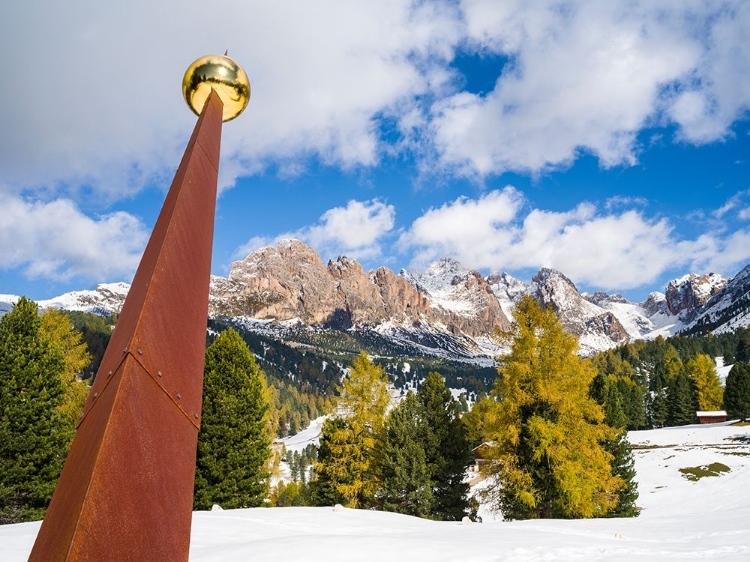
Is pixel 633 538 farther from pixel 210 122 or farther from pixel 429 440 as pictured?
pixel 429 440

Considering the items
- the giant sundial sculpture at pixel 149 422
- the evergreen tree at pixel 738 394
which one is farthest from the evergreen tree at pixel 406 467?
the evergreen tree at pixel 738 394

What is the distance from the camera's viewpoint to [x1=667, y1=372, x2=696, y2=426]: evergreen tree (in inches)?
2662

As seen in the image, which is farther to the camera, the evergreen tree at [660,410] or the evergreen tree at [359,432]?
the evergreen tree at [660,410]

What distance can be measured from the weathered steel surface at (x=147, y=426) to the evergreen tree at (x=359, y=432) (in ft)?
61.8

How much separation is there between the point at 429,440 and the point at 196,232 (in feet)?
61.0

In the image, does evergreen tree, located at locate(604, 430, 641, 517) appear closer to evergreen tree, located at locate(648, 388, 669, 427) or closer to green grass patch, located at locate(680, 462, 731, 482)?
green grass patch, located at locate(680, 462, 731, 482)

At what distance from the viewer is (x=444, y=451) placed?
66.2 feet

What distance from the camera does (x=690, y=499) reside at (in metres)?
27.1

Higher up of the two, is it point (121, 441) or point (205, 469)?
point (121, 441)

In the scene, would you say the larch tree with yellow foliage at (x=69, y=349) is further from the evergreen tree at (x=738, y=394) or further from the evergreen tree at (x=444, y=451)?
the evergreen tree at (x=738, y=394)

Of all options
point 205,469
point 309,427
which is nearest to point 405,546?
point 205,469

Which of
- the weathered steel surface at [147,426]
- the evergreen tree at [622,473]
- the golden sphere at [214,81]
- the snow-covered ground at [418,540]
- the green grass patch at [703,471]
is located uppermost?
the golden sphere at [214,81]

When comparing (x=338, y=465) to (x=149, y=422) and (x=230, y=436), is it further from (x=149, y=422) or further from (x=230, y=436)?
(x=149, y=422)

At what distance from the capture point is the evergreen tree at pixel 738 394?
6147 centimetres
